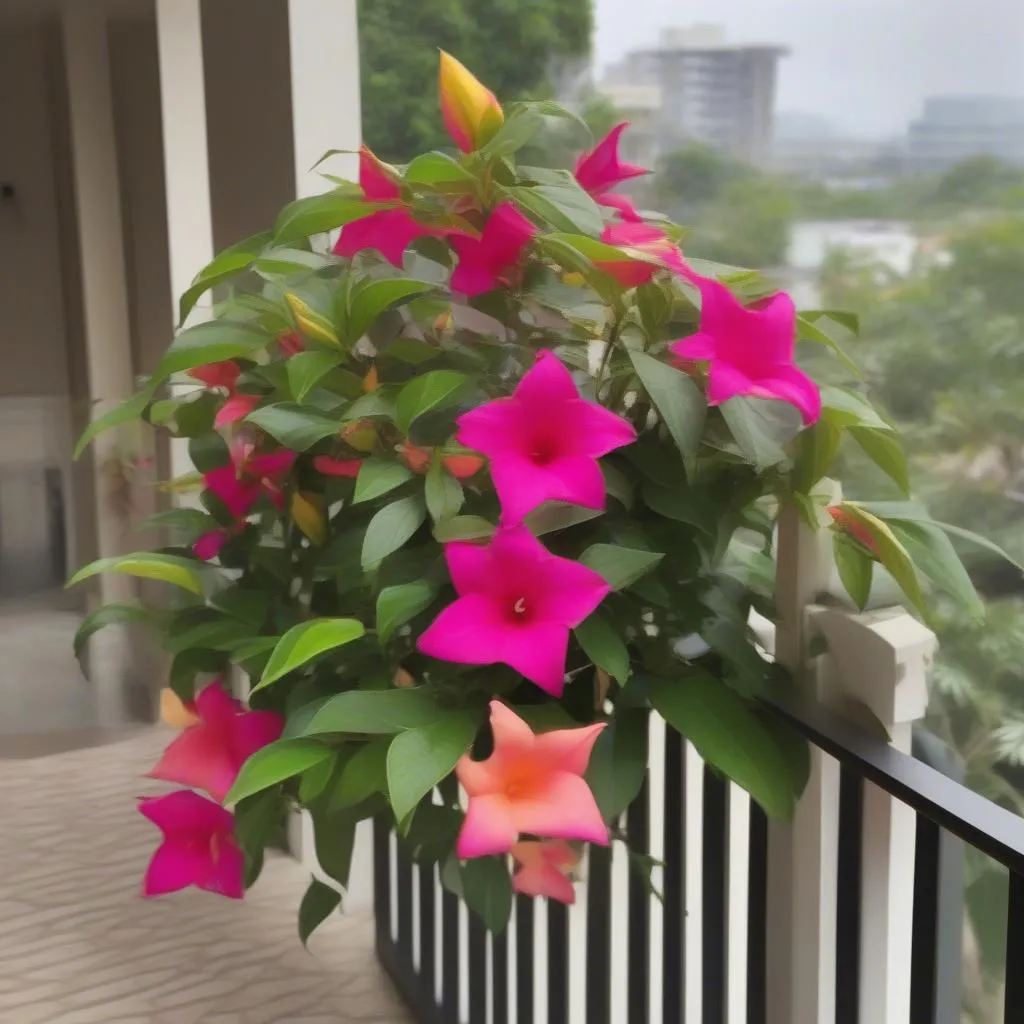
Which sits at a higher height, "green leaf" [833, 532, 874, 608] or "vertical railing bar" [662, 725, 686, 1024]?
"green leaf" [833, 532, 874, 608]

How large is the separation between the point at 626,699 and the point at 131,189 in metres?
1.43

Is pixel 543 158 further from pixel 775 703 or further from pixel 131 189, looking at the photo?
pixel 131 189

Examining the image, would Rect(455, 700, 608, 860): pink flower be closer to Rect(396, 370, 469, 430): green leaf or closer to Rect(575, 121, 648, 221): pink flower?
Rect(396, 370, 469, 430): green leaf

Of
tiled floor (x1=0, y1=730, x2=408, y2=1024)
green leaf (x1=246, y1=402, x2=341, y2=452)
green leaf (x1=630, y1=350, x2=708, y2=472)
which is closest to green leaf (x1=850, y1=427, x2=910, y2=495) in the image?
green leaf (x1=630, y1=350, x2=708, y2=472)

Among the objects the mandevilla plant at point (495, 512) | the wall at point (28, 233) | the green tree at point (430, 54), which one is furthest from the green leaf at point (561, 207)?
the wall at point (28, 233)

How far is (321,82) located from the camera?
1.32 metres

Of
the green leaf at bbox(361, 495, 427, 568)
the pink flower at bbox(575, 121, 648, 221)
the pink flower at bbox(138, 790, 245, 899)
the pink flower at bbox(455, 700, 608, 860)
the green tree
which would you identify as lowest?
the pink flower at bbox(138, 790, 245, 899)

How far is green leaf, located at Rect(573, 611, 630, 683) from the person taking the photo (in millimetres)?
629

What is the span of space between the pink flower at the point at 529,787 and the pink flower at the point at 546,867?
0.67ft

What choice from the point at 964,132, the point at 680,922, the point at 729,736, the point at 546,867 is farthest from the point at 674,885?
the point at 964,132

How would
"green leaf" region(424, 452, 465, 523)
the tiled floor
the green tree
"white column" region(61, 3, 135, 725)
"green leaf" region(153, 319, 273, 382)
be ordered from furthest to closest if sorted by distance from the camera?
"white column" region(61, 3, 135, 725) < the green tree < the tiled floor < "green leaf" region(153, 319, 273, 382) < "green leaf" region(424, 452, 465, 523)

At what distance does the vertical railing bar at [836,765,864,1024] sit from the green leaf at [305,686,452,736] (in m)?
0.27

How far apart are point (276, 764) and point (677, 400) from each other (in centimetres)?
31

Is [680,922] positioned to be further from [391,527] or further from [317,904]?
[391,527]
